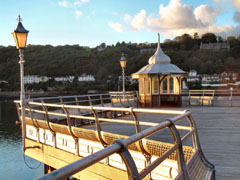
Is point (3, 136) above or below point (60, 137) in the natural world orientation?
below

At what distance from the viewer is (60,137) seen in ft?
23.8

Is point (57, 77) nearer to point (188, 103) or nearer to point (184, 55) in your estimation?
point (184, 55)

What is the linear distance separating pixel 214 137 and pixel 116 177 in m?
3.55

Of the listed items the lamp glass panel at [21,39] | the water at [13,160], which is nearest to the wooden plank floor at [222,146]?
the lamp glass panel at [21,39]

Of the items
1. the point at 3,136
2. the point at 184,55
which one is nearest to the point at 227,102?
the point at 3,136

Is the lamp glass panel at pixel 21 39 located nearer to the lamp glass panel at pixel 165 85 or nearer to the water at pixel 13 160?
the lamp glass panel at pixel 165 85

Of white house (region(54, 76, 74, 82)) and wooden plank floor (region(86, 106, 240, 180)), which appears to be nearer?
wooden plank floor (region(86, 106, 240, 180))

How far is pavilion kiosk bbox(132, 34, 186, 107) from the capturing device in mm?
17891

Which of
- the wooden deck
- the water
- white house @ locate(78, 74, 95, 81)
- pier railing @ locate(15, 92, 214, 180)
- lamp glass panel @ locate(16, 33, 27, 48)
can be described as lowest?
the water

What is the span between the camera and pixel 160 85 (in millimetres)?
18641

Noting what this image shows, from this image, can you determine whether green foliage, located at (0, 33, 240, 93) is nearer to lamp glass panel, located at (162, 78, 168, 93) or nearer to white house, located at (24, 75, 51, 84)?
white house, located at (24, 75, 51, 84)

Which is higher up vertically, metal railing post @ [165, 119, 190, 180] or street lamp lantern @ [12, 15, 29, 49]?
street lamp lantern @ [12, 15, 29, 49]

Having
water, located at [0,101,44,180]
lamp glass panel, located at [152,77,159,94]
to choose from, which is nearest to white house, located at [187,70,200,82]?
water, located at [0,101,44,180]

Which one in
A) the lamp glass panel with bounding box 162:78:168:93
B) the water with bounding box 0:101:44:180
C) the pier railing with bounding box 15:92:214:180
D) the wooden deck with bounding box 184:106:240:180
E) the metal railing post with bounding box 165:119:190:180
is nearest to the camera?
the pier railing with bounding box 15:92:214:180
